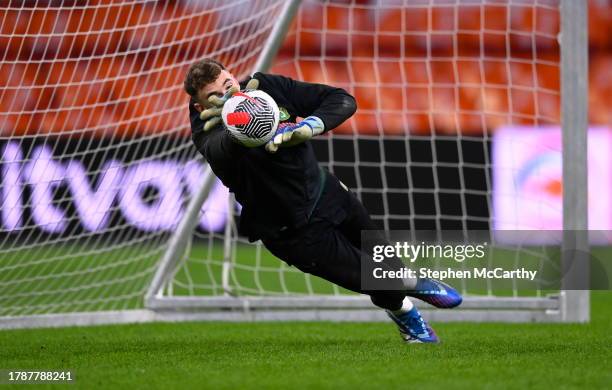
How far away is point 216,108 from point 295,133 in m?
0.41

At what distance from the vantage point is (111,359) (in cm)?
473

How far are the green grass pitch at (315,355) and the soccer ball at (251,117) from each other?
2.86 feet

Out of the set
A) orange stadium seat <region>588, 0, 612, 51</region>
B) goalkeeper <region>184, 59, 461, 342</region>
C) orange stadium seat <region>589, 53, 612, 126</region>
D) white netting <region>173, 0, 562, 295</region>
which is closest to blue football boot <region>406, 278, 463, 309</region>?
goalkeeper <region>184, 59, 461, 342</region>

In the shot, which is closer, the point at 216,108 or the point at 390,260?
the point at 216,108

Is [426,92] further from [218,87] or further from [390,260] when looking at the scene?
[218,87]

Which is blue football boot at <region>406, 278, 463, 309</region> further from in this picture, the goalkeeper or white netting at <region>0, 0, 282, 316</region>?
white netting at <region>0, 0, 282, 316</region>

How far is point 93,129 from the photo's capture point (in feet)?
23.3

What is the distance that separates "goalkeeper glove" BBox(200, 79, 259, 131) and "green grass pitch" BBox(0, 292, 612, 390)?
0.96 m

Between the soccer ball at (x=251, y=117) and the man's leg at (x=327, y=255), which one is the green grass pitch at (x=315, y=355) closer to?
the man's leg at (x=327, y=255)

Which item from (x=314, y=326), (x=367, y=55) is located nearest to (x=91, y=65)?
(x=314, y=326)

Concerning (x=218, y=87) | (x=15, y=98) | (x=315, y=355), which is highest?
(x=218, y=87)

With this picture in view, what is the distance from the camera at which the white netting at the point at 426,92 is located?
1020 centimetres

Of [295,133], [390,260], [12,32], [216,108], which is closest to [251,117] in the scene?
[295,133]

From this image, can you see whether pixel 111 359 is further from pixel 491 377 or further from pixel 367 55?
pixel 367 55
